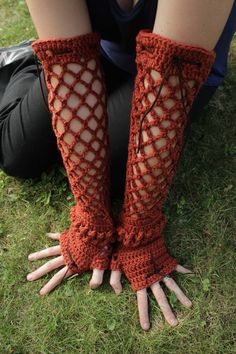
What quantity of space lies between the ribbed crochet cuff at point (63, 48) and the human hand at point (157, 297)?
0.59 m

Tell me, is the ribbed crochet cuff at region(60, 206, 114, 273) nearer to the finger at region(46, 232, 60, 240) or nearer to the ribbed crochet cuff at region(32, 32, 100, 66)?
the finger at region(46, 232, 60, 240)

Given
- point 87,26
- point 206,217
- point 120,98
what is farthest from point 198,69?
point 206,217

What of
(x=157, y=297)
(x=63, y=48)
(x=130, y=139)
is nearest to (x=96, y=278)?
(x=157, y=297)

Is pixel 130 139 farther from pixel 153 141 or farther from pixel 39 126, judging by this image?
pixel 39 126

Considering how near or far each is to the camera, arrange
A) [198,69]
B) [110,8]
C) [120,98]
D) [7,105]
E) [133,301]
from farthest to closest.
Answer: [7,105]
[120,98]
[133,301]
[110,8]
[198,69]

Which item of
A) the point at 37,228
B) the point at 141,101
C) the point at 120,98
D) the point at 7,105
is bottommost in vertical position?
the point at 37,228

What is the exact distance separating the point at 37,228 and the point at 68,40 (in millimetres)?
648

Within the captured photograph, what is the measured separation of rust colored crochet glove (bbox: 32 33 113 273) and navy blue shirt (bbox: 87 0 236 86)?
0.09 metres

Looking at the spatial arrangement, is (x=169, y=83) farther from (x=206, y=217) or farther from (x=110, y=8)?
(x=206, y=217)

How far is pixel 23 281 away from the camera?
1194 millimetres

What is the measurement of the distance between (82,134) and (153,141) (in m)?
0.18

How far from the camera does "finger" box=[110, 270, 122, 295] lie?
1117mm

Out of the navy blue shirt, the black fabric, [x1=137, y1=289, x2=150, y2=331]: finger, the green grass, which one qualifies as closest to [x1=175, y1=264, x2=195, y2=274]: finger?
the green grass

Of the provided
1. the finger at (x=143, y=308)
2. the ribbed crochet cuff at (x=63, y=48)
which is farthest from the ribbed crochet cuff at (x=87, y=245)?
the ribbed crochet cuff at (x=63, y=48)
